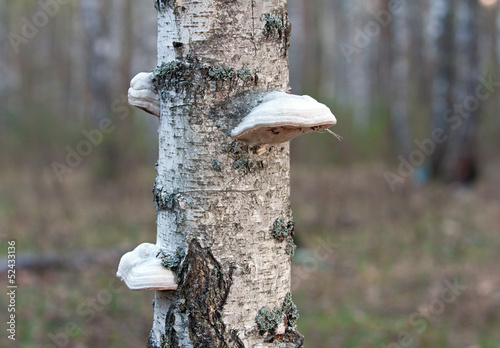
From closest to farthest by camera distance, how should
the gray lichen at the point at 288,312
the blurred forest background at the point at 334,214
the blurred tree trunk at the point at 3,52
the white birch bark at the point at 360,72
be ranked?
the gray lichen at the point at 288,312, the blurred forest background at the point at 334,214, the white birch bark at the point at 360,72, the blurred tree trunk at the point at 3,52

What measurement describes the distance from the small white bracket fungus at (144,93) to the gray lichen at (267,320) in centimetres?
77

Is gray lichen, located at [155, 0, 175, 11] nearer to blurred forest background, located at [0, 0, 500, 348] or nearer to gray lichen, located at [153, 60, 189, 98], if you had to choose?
gray lichen, located at [153, 60, 189, 98]

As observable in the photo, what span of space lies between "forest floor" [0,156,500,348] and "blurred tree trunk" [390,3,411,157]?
3.72 metres

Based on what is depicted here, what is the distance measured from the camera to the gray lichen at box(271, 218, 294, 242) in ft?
5.05

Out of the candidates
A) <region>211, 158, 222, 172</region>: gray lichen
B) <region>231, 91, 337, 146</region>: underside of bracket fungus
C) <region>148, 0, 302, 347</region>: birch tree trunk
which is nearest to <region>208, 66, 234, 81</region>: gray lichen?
<region>148, 0, 302, 347</region>: birch tree trunk

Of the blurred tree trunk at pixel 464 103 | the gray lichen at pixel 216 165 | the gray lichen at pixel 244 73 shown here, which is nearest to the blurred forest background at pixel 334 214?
the blurred tree trunk at pixel 464 103

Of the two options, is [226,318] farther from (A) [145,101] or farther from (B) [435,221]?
(B) [435,221]

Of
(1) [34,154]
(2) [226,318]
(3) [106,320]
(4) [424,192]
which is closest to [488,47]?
(4) [424,192]

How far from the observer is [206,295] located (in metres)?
1.48

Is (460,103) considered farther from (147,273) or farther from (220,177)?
(147,273)

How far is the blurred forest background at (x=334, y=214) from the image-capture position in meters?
4.73

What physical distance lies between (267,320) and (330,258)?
5.25 meters

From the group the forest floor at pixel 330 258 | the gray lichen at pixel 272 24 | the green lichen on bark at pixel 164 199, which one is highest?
the gray lichen at pixel 272 24

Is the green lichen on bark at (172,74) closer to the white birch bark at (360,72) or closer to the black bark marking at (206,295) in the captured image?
the black bark marking at (206,295)
